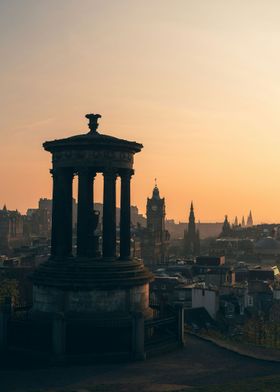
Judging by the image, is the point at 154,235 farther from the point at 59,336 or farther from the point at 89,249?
the point at 59,336

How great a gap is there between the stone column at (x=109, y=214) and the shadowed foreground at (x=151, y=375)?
21.0 ft

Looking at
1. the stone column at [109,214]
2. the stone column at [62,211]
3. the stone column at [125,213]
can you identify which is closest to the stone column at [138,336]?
the stone column at [109,214]

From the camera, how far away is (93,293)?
27391mm

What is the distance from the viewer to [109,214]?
29750mm

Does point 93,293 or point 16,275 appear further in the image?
point 16,275

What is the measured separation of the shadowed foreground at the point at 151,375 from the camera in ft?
73.0

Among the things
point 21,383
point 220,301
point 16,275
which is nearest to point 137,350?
point 21,383

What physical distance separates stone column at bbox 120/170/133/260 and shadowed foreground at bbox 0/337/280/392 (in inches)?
256

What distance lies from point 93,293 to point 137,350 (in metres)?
3.59

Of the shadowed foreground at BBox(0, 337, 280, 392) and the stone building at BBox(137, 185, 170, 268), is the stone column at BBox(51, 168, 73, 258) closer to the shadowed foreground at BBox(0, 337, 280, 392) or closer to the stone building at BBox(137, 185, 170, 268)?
the shadowed foreground at BBox(0, 337, 280, 392)

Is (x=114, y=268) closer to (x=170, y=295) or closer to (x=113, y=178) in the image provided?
(x=113, y=178)

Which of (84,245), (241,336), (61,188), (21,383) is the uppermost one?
(61,188)

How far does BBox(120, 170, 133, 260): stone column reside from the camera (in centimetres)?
3065

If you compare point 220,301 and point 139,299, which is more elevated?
point 139,299
